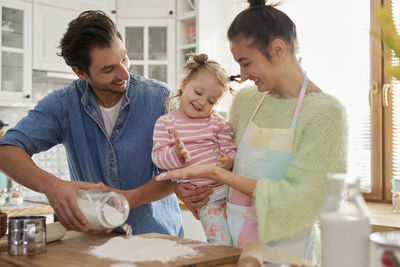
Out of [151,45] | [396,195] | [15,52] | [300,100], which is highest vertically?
[151,45]

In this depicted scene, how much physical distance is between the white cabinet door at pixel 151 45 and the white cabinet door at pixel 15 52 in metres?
0.77

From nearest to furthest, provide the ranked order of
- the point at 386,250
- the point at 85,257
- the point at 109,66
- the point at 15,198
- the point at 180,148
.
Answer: the point at 386,250 < the point at 85,257 < the point at 180,148 < the point at 109,66 < the point at 15,198

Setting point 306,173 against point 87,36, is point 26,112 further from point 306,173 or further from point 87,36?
point 306,173

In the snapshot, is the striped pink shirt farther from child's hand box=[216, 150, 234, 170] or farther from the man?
the man

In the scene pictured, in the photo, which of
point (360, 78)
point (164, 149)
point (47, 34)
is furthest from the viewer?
point (47, 34)

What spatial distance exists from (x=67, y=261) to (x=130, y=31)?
121 inches

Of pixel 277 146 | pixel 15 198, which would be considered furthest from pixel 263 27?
pixel 15 198

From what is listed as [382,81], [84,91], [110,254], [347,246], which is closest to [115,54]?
[84,91]

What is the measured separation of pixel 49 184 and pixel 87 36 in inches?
22.1

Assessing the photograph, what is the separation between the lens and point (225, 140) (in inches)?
61.5

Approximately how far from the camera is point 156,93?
1.82 metres

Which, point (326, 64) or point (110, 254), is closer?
point (110, 254)

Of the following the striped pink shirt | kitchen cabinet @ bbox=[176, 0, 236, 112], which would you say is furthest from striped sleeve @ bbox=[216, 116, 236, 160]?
kitchen cabinet @ bbox=[176, 0, 236, 112]

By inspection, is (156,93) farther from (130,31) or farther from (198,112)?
(130,31)
